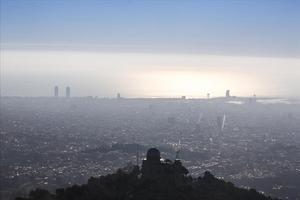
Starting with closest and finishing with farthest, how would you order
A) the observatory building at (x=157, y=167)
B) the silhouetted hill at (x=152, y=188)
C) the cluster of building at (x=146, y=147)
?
the silhouetted hill at (x=152, y=188)
the observatory building at (x=157, y=167)
the cluster of building at (x=146, y=147)

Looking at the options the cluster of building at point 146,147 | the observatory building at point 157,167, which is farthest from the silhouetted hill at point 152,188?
the cluster of building at point 146,147

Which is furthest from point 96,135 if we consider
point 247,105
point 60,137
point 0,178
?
point 247,105

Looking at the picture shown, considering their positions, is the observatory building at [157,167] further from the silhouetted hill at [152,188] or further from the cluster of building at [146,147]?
the cluster of building at [146,147]

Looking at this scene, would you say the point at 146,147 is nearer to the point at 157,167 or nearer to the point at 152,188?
the point at 157,167

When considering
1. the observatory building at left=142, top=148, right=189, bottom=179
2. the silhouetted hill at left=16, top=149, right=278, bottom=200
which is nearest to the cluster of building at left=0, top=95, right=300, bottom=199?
the observatory building at left=142, top=148, right=189, bottom=179

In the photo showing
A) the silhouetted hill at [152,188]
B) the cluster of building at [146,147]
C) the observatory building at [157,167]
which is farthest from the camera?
the cluster of building at [146,147]

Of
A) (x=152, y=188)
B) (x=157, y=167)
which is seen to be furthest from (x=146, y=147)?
(x=152, y=188)

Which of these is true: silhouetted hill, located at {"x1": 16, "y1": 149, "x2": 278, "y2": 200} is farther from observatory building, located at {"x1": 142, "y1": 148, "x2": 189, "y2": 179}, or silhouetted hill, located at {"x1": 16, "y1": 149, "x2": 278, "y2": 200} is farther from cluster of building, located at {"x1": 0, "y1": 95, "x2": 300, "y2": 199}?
cluster of building, located at {"x1": 0, "y1": 95, "x2": 300, "y2": 199}

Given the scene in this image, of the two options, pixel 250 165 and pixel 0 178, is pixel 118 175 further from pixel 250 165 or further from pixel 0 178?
pixel 250 165
